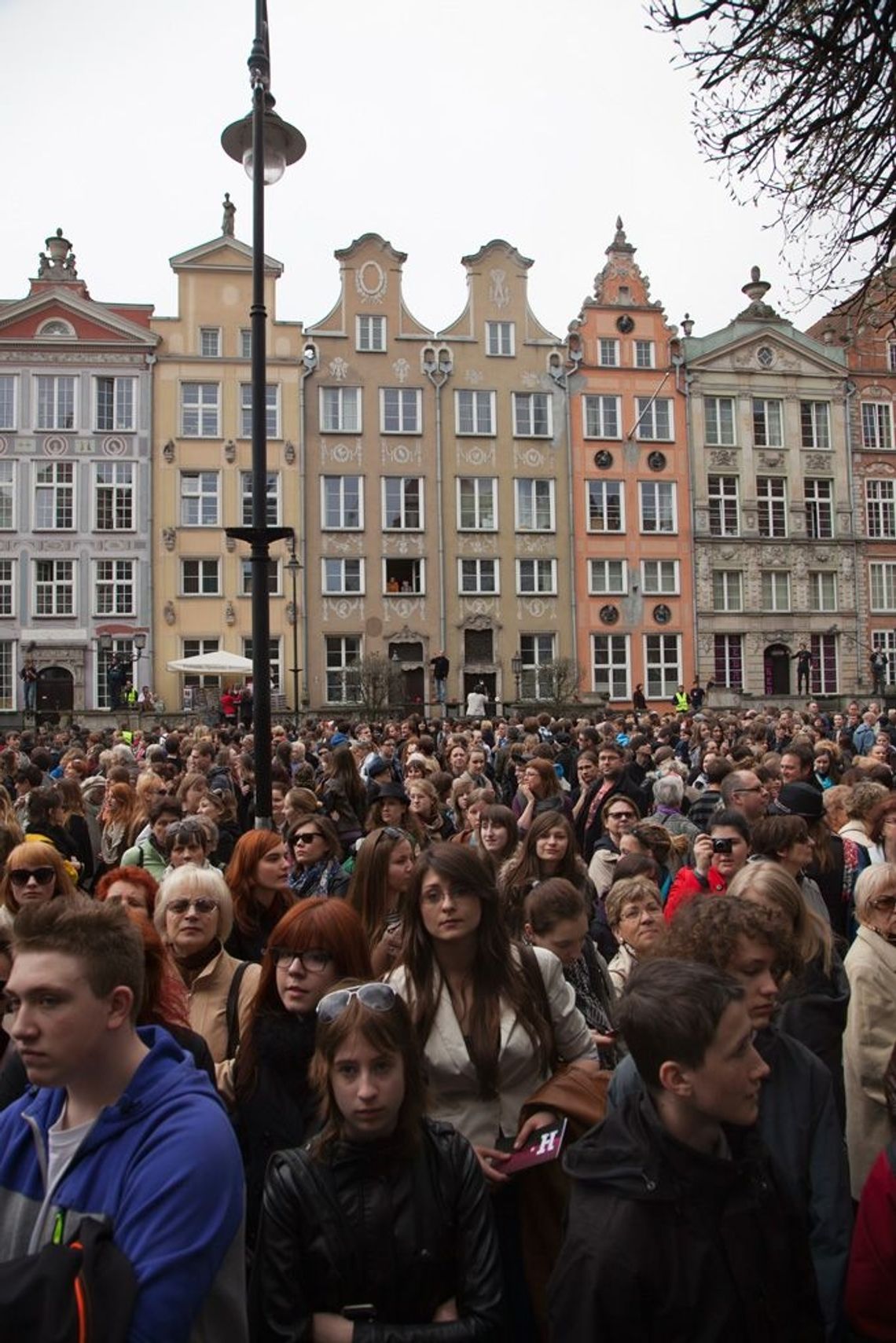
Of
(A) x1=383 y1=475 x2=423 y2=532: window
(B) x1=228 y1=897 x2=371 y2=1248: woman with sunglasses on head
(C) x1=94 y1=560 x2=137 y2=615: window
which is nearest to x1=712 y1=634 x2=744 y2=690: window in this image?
(A) x1=383 y1=475 x2=423 y2=532: window

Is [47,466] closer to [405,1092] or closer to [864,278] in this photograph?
[864,278]

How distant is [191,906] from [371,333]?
132 feet

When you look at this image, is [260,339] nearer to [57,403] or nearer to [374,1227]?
[374,1227]

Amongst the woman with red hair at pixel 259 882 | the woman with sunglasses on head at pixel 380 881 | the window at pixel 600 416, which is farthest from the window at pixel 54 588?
the woman with sunglasses on head at pixel 380 881

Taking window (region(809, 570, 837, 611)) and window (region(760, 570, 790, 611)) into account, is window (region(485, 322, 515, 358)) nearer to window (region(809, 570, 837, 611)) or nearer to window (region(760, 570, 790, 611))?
window (region(760, 570, 790, 611))

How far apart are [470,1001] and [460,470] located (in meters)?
39.4

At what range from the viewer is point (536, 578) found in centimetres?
4238

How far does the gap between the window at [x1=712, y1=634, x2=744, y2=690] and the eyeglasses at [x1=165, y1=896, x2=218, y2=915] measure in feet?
134

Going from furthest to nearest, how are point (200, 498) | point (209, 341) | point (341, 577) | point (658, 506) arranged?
point (658, 506) < point (341, 577) < point (209, 341) < point (200, 498)

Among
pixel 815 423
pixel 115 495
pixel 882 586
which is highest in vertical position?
pixel 815 423

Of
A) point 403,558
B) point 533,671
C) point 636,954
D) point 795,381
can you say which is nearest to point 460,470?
point 403,558

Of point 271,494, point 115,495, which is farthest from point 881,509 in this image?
point 115,495

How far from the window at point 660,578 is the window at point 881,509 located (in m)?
9.47

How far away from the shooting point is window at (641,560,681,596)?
4312 centimetres
